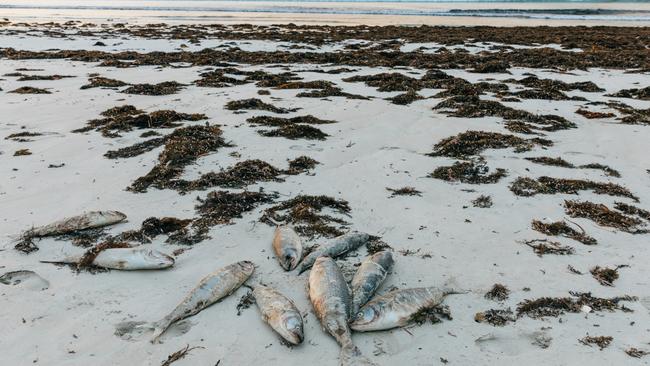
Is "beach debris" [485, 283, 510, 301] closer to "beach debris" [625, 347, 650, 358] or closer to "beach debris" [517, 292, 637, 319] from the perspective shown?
"beach debris" [517, 292, 637, 319]

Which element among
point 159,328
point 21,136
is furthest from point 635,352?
point 21,136

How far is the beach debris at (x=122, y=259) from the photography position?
12.8ft

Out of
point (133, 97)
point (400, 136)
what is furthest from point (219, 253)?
point (133, 97)

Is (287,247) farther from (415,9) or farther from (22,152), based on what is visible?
(415,9)

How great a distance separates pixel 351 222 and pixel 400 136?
10.3 feet

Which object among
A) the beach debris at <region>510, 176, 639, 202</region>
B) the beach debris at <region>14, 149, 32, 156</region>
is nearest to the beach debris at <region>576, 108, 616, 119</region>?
the beach debris at <region>510, 176, 639, 202</region>

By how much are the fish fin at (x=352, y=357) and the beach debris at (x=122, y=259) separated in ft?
5.84

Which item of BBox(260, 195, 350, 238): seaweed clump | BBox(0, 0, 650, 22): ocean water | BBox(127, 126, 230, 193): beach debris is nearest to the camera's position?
BBox(260, 195, 350, 238): seaweed clump

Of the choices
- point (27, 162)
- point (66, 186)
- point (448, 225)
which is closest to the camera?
point (448, 225)

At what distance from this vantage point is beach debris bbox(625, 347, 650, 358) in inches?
120

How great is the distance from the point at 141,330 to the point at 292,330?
1071mm

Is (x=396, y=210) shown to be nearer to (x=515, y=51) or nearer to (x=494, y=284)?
(x=494, y=284)

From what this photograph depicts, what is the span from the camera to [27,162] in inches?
248

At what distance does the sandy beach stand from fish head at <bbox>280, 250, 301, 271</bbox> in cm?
8
